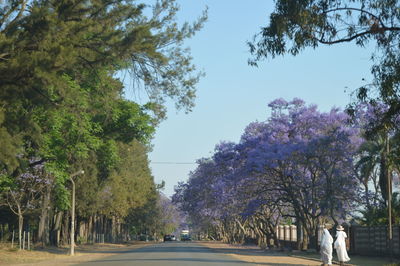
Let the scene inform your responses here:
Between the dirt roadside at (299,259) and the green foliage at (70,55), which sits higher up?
the green foliage at (70,55)

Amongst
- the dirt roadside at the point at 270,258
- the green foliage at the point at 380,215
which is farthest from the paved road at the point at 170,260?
the green foliage at the point at 380,215

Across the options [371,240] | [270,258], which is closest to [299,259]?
[270,258]

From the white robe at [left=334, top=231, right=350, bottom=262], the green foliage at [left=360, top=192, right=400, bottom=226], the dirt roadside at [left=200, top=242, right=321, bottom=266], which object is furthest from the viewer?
→ the green foliage at [left=360, top=192, right=400, bottom=226]

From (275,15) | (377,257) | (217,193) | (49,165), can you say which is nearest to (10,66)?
Result: (275,15)

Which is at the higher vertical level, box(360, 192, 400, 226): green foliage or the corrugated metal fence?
box(360, 192, 400, 226): green foliage

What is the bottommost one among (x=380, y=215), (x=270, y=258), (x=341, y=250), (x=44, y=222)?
(x=270, y=258)

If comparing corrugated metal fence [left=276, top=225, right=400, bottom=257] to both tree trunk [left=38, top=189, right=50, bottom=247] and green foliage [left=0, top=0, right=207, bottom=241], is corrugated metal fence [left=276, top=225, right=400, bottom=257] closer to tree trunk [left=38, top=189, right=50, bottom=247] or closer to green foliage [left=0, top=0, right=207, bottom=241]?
green foliage [left=0, top=0, right=207, bottom=241]

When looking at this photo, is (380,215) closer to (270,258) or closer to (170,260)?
(270,258)

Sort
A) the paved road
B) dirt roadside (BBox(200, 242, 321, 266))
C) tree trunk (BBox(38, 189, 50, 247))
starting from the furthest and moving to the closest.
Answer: tree trunk (BBox(38, 189, 50, 247))
dirt roadside (BBox(200, 242, 321, 266))
the paved road

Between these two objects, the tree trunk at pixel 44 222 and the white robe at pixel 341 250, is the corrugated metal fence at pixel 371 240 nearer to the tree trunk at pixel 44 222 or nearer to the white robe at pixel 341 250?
the white robe at pixel 341 250

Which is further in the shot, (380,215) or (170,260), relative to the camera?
(380,215)

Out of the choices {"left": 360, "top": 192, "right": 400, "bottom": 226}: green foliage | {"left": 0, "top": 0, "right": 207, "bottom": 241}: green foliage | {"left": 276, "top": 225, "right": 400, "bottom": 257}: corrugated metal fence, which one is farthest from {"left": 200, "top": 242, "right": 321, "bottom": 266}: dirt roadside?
{"left": 0, "top": 0, "right": 207, "bottom": 241}: green foliage

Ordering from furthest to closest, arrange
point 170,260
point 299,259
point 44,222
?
point 44,222 → point 299,259 → point 170,260

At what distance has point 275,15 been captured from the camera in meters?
18.9
